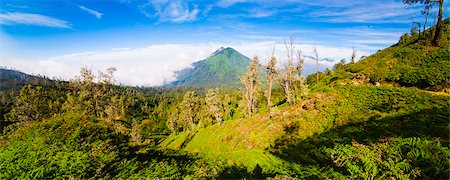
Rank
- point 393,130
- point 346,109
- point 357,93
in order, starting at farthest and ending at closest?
point 357,93
point 346,109
point 393,130

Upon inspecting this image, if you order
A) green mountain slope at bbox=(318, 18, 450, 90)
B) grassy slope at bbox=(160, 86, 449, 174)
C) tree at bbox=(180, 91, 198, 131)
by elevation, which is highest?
green mountain slope at bbox=(318, 18, 450, 90)

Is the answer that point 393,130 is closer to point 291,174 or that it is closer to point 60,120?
point 291,174

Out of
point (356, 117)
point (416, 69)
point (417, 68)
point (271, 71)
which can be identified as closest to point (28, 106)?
point (271, 71)

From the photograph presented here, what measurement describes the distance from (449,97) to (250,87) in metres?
34.4

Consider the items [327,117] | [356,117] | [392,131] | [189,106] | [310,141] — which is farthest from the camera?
[189,106]

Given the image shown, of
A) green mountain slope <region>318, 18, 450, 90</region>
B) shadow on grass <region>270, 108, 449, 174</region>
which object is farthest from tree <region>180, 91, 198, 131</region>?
shadow on grass <region>270, 108, 449, 174</region>

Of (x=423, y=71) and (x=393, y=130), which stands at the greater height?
(x=423, y=71)

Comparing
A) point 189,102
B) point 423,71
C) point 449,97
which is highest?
point 423,71

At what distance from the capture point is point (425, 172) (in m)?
7.99

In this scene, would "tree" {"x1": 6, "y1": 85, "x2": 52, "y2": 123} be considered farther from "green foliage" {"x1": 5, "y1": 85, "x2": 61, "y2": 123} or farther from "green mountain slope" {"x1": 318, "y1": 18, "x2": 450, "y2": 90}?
"green mountain slope" {"x1": 318, "y1": 18, "x2": 450, "y2": 90}

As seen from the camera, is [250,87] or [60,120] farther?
[250,87]

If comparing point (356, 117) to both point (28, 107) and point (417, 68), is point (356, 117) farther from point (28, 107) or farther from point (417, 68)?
point (28, 107)

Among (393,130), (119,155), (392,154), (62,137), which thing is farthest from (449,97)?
(62,137)

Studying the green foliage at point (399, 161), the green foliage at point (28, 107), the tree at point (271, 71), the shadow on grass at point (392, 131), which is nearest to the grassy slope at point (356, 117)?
the shadow on grass at point (392, 131)
